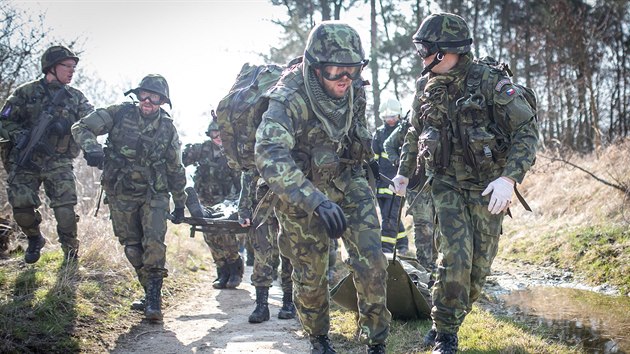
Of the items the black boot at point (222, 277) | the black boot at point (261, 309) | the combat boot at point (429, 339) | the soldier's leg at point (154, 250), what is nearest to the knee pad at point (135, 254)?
the soldier's leg at point (154, 250)

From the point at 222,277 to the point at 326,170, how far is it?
473 cm

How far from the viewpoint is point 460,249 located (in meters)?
3.72

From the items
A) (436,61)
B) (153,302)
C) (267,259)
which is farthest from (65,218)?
(436,61)

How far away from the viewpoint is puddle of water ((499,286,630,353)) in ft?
13.5

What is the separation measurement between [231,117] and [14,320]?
2436mm

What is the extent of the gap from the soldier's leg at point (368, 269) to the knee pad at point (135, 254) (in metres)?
3.03

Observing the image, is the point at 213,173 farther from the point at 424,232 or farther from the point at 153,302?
the point at 424,232

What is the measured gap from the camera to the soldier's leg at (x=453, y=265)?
368 centimetres

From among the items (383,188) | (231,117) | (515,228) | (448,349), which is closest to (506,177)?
(448,349)

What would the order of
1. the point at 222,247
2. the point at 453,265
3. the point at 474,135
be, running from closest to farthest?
the point at 453,265 → the point at 474,135 → the point at 222,247

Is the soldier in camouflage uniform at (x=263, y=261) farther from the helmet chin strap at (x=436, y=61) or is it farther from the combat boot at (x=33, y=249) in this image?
the combat boot at (x=33, y=249)

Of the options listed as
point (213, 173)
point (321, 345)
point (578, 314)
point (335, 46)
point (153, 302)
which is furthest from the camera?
point (213, 173)

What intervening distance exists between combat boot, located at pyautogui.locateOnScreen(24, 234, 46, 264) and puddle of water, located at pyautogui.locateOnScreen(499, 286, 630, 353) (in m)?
5.18

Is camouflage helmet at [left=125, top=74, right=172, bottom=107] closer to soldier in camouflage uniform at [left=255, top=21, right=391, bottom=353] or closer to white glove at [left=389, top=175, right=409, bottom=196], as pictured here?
soldier in camouflage uniform at [left=255, top=21, right=391, bottom=353]
